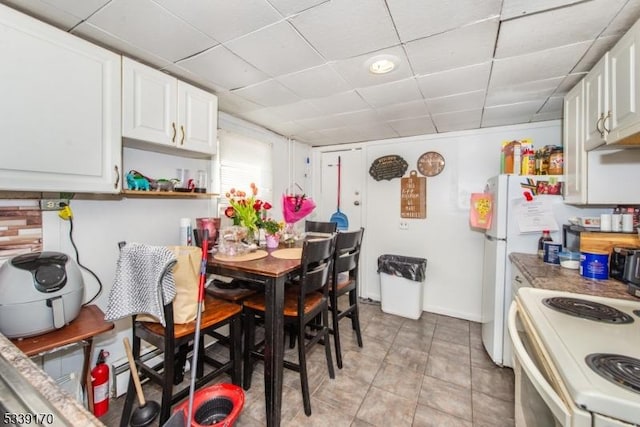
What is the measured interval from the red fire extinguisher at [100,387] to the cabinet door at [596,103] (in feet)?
10.5

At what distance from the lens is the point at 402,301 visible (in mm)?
3088

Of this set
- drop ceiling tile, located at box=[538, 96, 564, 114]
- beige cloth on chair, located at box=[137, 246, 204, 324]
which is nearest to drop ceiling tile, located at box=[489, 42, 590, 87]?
drop ceiling tile, located at box=[538, 96, 564, 114]

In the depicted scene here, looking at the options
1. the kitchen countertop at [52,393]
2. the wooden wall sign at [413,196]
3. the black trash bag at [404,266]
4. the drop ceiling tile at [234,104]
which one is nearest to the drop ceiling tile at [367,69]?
the drop ceiling tile at [234,104]

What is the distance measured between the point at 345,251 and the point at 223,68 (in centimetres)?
153

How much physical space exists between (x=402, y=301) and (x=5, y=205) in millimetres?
3267

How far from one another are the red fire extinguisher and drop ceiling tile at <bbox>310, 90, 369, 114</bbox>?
2.40 metres

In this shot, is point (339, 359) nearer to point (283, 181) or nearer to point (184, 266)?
point (184, 266)

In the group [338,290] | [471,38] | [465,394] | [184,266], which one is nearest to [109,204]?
[184,266]

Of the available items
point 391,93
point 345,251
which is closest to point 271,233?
point 345,251

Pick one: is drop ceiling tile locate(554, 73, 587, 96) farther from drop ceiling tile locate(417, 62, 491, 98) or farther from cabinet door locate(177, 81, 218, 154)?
cabinet door locate(177, 81, 218, 154)

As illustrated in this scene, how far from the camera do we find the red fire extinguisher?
1.63 metres

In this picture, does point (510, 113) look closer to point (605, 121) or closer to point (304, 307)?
point (605, 121)

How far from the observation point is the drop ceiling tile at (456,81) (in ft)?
5.67

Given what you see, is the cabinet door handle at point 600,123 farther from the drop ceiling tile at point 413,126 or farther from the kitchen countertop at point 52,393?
the kitchen countertop at point 52,393
